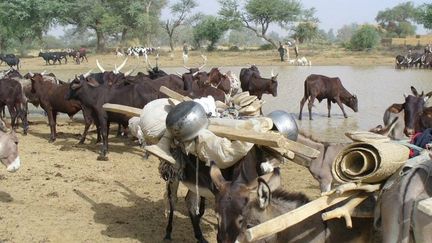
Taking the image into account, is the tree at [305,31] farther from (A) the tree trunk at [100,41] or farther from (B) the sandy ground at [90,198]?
(B) the sandy ground at [90,198]

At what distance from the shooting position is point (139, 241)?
23.2ft

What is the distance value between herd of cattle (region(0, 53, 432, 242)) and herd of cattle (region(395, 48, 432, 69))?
2597 cm

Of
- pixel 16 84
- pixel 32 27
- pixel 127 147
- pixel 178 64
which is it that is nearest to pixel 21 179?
pixel 127 147

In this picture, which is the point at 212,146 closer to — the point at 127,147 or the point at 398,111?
the point at 398,111

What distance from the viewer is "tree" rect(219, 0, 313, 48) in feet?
207

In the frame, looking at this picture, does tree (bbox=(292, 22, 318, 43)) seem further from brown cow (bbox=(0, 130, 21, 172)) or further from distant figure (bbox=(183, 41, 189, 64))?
brown cow (bbox=(0, 130, 21, 172))

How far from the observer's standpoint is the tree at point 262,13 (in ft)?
207

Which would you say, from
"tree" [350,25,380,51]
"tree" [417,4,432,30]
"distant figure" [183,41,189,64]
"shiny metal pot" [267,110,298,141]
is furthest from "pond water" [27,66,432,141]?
"tree" [350,25,380,51]

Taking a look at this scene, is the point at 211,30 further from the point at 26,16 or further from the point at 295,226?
the point at 295,226

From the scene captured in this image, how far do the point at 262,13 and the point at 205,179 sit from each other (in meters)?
58.9

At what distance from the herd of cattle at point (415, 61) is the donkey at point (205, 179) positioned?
37773 mm

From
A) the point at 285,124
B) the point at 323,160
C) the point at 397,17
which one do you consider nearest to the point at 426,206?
the point at 285,124

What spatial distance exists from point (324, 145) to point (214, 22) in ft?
196

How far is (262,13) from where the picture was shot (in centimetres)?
6294
